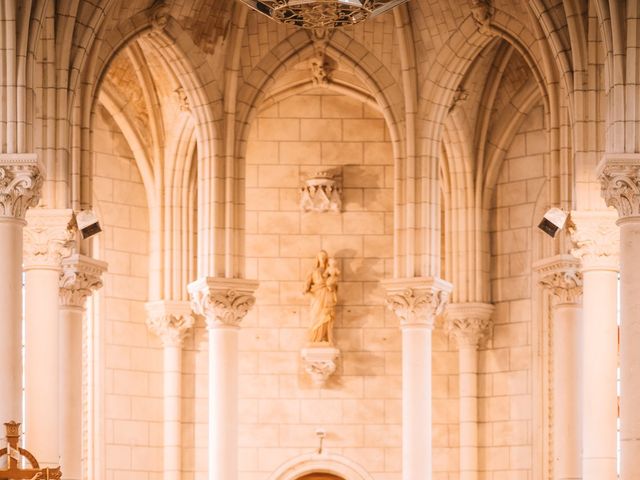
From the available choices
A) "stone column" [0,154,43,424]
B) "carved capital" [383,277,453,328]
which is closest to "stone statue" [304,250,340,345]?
"carved capital" [383,277,453,328]

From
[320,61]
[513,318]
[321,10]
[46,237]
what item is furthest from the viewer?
[513,318]

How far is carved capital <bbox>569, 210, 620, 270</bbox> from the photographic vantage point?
1083 inches

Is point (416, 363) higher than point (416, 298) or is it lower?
lower

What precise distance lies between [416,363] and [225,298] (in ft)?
10.4

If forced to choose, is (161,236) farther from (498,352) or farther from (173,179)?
(498,352)

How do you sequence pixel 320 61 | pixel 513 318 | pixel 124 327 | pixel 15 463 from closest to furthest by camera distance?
pixel 15 463 < pixel 320 61 < pixel 513 318 < pixel 124 327

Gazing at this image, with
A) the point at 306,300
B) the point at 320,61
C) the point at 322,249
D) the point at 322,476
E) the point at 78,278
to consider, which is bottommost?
the point at 322,476

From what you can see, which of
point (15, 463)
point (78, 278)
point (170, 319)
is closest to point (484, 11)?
point (78, 278)

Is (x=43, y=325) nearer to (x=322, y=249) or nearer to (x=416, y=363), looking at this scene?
(x=416, y=363)

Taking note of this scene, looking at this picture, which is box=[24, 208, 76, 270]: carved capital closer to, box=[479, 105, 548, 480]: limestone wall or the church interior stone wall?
the church interior stone wall

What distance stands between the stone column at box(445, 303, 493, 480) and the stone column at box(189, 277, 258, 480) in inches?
203

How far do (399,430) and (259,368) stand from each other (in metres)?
2.72

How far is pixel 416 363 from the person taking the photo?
32062 millimetres

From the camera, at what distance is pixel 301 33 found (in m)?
33.8
